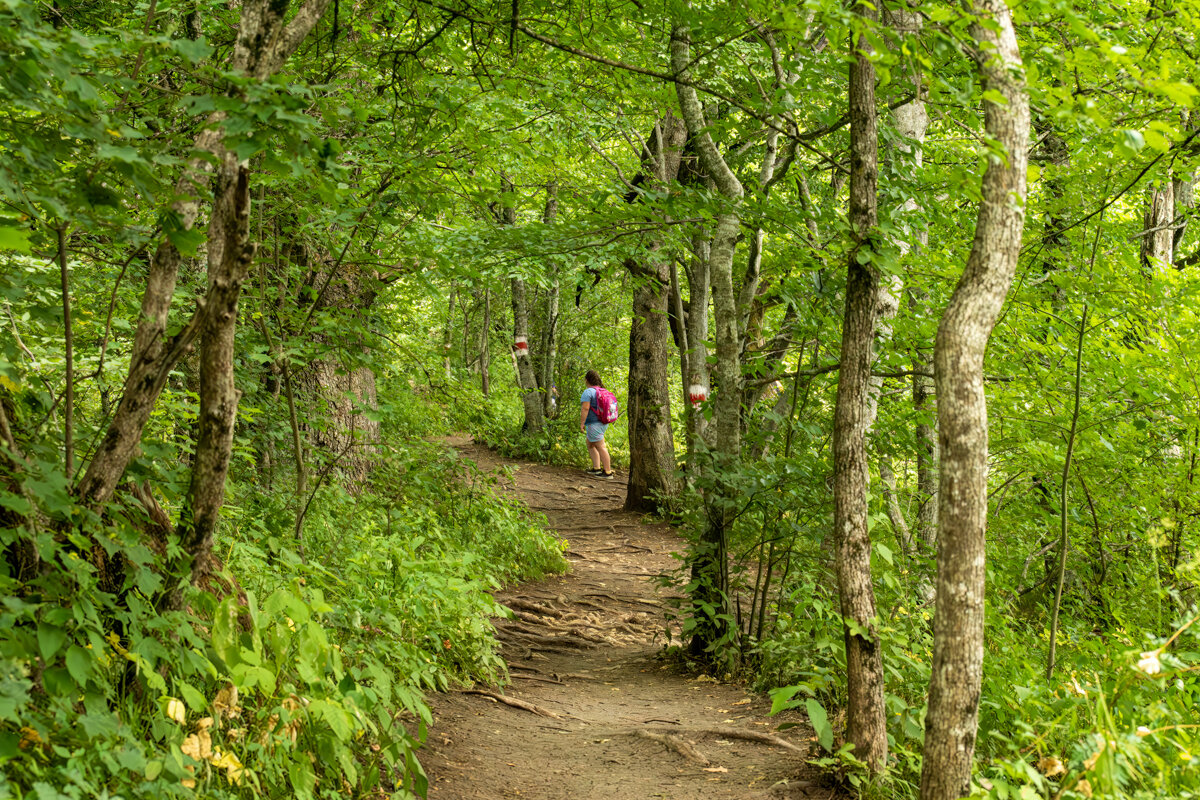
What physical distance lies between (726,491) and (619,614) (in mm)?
2997

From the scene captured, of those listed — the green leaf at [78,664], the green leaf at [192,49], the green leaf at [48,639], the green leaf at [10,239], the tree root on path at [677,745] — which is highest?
the green leaf at [192,49]

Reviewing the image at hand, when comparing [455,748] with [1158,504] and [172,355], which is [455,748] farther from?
[1158,504]

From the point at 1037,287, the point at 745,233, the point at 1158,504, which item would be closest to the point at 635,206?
the point at 745,233

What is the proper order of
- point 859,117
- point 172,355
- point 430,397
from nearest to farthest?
point 172,355 → point 859,117 → point 430,397

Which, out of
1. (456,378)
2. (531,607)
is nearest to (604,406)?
(531,607)

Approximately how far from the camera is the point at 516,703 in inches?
220

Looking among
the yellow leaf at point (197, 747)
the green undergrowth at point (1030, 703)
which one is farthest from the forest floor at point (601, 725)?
the yellow leaf at point (197, 747)

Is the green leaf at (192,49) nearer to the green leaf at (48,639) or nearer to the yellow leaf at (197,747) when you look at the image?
the green leaf at (48,639)

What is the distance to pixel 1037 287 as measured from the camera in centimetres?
664

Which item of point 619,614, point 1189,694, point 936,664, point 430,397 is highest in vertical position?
point 430,397

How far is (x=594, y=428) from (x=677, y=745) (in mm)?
10515

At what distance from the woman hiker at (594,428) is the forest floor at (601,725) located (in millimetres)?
5930

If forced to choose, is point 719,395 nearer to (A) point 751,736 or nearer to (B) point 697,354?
(A) point 751,736

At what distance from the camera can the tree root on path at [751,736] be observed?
4637mm
